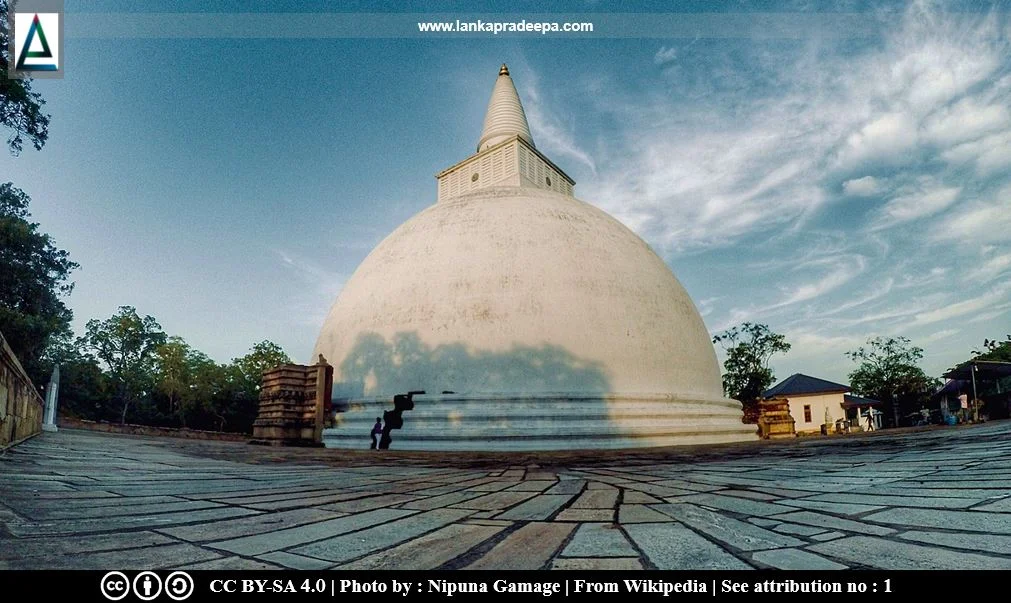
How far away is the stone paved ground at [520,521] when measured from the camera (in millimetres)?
1586

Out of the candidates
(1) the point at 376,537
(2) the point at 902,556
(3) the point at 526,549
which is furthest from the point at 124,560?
(2) the point at 902,556

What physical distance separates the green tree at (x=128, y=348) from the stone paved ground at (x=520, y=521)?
32.0 meters

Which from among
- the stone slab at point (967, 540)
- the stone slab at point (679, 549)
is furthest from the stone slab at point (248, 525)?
the stone slab at point (967, 540)

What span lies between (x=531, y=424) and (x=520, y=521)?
24.4ft

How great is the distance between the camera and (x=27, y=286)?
23797mm

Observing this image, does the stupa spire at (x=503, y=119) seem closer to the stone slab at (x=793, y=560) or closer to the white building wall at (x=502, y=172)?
Answer: the white building wall at (x=502, y=172)

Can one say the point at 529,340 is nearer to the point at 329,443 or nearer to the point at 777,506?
the point at 329,443

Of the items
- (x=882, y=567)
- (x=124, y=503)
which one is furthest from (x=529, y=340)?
(x=882, y=567)

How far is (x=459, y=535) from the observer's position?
1.94 meters

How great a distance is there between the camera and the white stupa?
32.1 ft

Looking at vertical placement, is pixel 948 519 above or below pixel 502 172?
below

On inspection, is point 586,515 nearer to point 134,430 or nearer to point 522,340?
point 522,340
